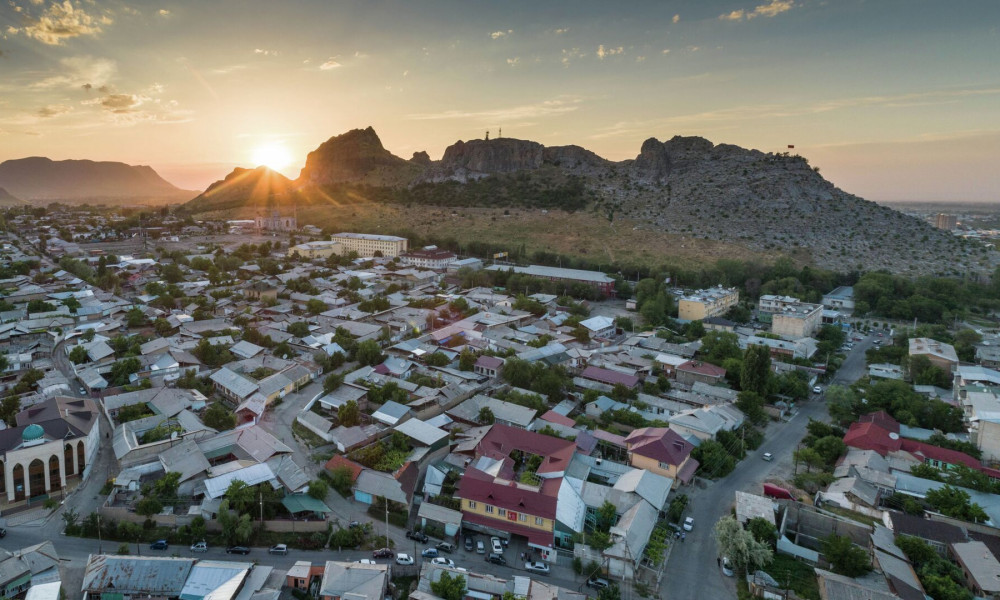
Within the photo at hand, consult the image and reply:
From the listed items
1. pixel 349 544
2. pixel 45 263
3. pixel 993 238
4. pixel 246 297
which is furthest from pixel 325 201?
pixel 993 238

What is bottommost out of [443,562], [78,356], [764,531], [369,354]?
[443,562]

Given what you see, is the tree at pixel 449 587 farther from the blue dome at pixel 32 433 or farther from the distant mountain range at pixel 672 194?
the distant mountain range at pixel 672 194

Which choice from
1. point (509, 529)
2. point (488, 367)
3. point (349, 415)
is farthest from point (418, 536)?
point (488, 367)

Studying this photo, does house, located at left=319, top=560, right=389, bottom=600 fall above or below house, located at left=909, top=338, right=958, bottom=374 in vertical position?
below

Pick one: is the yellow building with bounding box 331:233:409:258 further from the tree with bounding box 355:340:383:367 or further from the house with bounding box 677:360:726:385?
the house with bounding box 677:360:726:385

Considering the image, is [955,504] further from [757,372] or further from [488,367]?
[488,367]

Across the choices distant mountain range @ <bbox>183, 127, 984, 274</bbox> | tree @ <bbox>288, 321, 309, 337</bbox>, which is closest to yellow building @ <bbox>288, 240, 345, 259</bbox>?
distant mountain range @ <bbox>183, 127, 984, 274</bbox>
